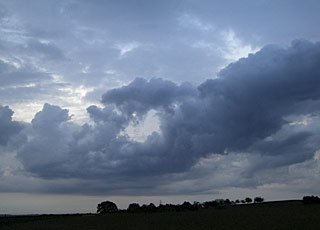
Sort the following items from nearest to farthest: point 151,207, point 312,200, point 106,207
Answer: point 312,200 → point 151,207 → point 106,207

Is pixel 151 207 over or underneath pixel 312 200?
over

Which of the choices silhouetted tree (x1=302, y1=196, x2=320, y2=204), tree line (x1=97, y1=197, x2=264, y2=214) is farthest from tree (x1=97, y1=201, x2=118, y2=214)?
silhouetted tree (x1=302, y1=196, x2=320, y2=204)

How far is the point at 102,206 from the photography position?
188375mm

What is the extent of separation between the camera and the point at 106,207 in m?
188

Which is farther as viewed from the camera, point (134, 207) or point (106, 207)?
point (106, 207)

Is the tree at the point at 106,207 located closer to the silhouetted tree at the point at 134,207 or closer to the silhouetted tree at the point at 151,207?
the silhouetted tree at the point at 134,207

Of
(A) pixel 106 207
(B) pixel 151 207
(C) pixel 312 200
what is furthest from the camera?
(A) pixel 106 207

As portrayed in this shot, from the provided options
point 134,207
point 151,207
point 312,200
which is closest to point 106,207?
point 134,207

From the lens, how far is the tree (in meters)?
184

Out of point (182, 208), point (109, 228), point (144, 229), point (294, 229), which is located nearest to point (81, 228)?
point (109, 228)

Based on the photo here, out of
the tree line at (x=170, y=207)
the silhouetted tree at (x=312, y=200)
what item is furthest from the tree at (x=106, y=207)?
the silhouetted tree at (x=312, y=200)

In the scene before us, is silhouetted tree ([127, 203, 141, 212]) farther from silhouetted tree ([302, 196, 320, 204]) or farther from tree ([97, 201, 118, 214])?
silhouetted tree ([302, 196, 320, 204])

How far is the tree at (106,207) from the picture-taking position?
184000mm

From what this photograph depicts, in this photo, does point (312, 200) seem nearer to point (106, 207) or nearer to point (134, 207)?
point (134, 207)
